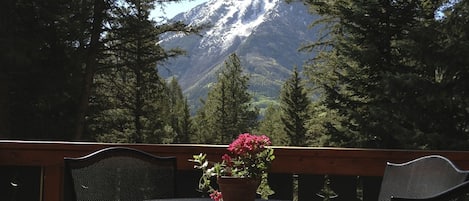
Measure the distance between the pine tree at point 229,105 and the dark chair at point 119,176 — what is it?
2429 cm

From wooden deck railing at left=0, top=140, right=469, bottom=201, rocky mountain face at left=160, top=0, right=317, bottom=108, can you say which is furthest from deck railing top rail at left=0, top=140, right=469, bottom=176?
rocky mountain face at left=160, top=0, right=317, bottom=108

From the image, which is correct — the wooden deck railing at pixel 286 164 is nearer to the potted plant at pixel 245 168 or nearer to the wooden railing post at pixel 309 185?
the wooden railing post at pixel 309 185

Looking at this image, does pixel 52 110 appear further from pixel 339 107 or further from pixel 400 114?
pixel 400 114

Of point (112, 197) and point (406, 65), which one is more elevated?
point (406, 65)

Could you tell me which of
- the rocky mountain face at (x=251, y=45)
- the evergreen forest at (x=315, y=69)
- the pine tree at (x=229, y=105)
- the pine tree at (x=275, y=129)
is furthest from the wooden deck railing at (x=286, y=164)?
the rocky mountain face at (x=251, y=45)

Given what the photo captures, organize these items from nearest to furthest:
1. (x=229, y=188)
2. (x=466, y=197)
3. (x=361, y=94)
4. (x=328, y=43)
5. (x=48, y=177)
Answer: (x=466, y=197) < (x=229, y=188) < (x=48, y=177) < (x=361, y=94) < (x=328, y=43)

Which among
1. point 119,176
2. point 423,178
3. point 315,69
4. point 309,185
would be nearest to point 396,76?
point 315,69

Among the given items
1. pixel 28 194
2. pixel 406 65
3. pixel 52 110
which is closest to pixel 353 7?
pixel 406 65

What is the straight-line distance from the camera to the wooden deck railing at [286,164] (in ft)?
8.21

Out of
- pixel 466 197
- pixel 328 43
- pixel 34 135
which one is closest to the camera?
pixel 466 197

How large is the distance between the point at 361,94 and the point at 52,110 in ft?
23.5

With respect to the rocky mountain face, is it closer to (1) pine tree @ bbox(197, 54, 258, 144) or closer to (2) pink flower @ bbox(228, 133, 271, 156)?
(1) pine tree @ bbox(197, 54, 258, 144)

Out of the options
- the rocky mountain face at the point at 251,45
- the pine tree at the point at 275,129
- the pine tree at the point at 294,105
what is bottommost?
the pine tree at the point at 275,129

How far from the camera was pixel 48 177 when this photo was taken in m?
2.64
